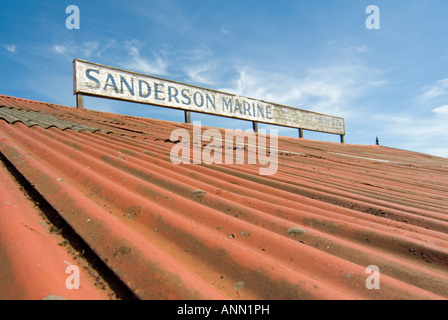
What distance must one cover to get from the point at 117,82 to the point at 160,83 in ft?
3.76

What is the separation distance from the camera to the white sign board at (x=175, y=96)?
5848 millimetres

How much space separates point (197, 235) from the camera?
3.94 feet

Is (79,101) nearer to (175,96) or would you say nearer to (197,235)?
(175,96)

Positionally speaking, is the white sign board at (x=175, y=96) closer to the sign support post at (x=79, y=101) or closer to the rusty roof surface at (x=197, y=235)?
the sign support post at (x=79, y=101)

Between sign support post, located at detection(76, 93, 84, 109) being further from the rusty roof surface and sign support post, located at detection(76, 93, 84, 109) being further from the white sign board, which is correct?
the rusty roof surface

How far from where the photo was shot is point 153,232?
1.24 m

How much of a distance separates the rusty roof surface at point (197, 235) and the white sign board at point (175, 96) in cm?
407

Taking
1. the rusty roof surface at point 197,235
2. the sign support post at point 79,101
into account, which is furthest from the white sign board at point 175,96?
the rusty roof surface at point 197,235

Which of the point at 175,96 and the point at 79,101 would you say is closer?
the point at 79,101

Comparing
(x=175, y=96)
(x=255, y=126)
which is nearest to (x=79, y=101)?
(x=175, y=96)

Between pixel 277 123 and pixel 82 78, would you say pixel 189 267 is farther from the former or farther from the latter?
pixel 277 123

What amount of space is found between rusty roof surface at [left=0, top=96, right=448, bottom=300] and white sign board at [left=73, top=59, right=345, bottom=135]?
407 centimetres

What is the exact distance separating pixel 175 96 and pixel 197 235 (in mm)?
6561
